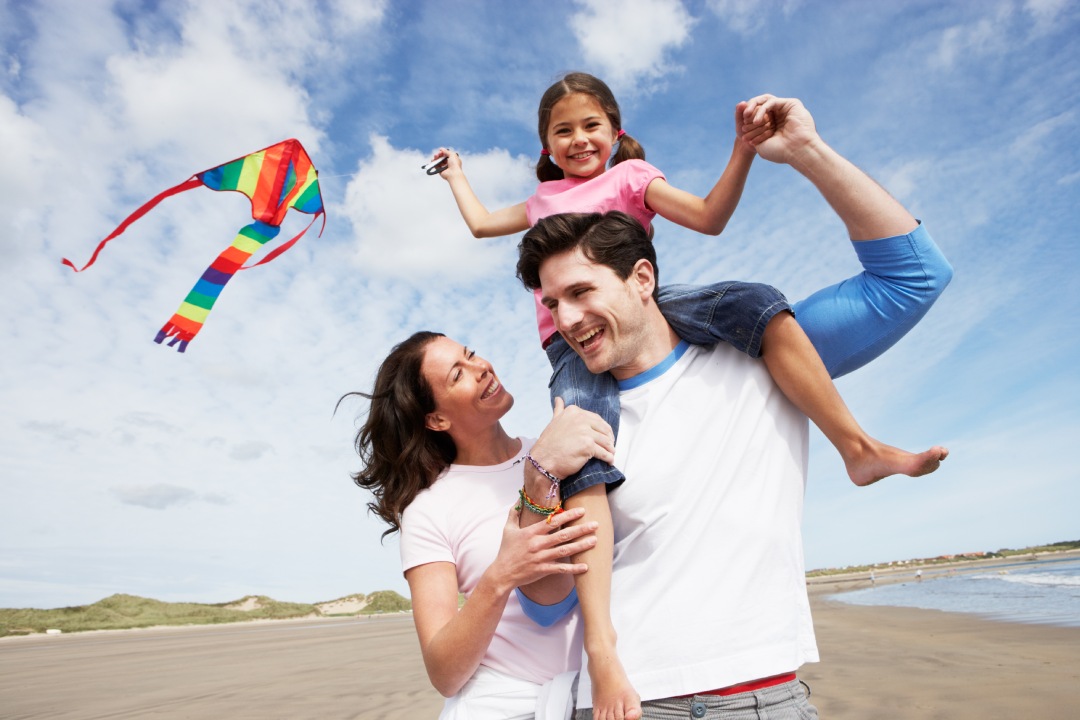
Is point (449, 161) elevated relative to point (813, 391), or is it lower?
elevated

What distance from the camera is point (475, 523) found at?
252 cm

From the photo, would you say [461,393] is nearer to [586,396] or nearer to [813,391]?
[586,396]

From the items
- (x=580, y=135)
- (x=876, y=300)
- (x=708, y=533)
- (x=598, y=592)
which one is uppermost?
(x=580, y=135)

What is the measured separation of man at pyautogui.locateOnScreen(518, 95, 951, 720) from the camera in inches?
70.4

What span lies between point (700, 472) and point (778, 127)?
1.01 m

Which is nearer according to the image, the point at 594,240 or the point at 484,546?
the point at 594,240

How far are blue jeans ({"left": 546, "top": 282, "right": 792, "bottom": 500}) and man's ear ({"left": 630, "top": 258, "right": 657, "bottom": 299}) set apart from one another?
0.06m

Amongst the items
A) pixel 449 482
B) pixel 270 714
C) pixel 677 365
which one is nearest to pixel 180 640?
pixel 270 714

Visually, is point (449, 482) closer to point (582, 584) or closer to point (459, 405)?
point (459, 405)

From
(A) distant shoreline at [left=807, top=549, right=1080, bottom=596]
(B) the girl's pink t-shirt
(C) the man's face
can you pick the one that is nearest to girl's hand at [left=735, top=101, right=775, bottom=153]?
(C) the man's face

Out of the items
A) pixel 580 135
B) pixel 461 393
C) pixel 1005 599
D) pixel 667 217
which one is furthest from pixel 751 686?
pixel 1005 599

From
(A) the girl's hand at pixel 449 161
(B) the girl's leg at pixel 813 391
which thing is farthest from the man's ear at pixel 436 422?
(A) the girl's hand at pixel 449 161

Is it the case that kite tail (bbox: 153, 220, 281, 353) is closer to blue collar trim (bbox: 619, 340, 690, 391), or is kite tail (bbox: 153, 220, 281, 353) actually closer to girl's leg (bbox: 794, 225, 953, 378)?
blue collar trim (bbox: 619, 340, 690, 391)

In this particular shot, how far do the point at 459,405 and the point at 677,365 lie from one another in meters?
0.98
